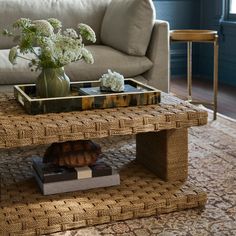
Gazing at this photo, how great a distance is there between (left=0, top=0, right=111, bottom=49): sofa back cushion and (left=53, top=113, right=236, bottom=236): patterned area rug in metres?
1.21

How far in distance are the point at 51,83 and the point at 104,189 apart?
1.53 feet

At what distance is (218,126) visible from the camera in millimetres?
3250

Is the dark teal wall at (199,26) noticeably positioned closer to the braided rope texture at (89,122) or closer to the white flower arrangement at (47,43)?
the braided rope texture at (89,122)

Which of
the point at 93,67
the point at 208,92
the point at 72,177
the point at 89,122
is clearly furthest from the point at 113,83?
the point at 208,92

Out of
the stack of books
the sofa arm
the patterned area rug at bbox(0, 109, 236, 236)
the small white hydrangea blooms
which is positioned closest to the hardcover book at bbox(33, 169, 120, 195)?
the stack of books

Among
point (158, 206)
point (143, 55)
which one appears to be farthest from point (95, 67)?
point (158, 206)

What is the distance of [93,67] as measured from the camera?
3.04 metres

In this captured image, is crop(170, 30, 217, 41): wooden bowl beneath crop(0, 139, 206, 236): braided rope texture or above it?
above

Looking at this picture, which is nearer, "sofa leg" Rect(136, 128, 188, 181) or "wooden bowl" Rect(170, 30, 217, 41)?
"sofa leg" Rect(136, 128, 188, 181)

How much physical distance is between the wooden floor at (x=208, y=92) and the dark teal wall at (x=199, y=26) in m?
0.19

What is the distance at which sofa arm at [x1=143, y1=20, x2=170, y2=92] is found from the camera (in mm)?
3115

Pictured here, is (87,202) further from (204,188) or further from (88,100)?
(204,188)

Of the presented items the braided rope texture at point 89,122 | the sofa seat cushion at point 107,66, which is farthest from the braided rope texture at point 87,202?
the sofa seat cushion at point 107,66

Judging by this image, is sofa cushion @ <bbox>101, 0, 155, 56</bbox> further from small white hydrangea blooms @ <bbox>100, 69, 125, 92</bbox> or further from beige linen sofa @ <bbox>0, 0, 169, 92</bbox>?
small white hydrangea blooms @ <bbox>100, 69, 125, 92</bbox>
